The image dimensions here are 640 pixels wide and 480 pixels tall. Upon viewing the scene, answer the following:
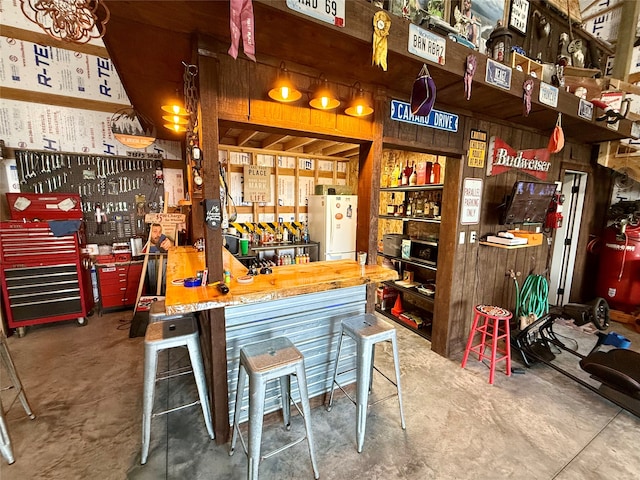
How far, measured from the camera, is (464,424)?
202 centimetres

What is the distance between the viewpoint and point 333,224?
4.71m

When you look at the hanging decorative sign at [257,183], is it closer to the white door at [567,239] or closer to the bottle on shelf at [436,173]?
the bottle on shelf at [436,173]

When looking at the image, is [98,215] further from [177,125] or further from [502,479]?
[502,479]

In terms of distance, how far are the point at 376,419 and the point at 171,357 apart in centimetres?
216

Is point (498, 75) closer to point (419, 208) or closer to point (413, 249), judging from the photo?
point (419, 208)

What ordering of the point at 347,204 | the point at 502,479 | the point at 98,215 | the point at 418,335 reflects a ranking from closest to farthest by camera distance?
the point at 502,479 < the point at 418,335 < the point at 98,215 < the point at 347,204

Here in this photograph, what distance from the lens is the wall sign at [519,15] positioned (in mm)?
2691

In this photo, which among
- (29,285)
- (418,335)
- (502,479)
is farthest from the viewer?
(418,335)

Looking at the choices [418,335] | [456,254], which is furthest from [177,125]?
[418,335]

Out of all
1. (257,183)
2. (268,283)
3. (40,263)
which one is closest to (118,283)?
(40,263)

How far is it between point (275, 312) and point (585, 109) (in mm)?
3410

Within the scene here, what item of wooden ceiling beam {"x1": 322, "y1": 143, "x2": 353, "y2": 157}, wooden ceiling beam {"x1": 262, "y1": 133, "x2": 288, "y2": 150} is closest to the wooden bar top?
wooden ceiling beam {"x1": 262, "y1": 133, "x2": 288, "y2": 150}

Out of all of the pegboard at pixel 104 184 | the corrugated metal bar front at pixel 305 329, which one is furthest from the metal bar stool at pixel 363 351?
the pegboard at pixel 104 184

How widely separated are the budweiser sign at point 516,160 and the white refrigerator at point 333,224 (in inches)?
83.0
